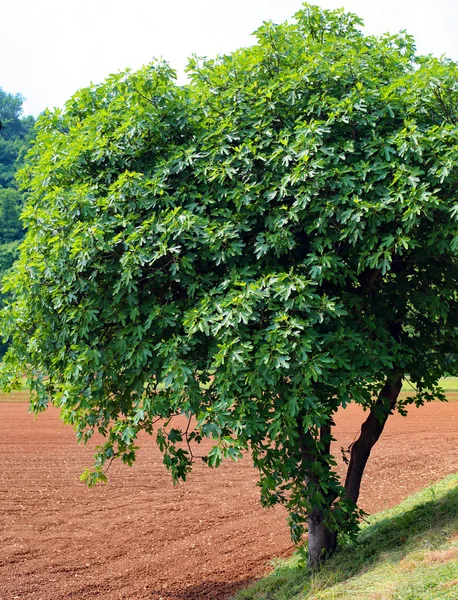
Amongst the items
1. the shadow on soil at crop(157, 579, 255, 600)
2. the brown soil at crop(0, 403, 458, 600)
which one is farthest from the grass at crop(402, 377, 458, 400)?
the shadow on soil at crop(157, 579, 255, 600)

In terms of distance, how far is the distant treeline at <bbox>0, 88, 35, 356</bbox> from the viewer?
80.2 meters

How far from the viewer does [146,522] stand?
1485 cm

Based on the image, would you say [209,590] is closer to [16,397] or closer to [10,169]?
[16,397]

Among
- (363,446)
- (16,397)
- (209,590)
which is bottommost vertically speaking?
(209,590)

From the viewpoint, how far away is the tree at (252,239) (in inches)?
299

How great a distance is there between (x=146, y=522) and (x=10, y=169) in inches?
4295

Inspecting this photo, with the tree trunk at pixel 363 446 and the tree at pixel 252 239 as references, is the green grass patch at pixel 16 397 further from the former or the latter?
the tree at pixel 252 239

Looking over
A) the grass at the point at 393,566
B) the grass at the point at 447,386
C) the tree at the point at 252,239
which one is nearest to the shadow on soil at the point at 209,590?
the grass at the point at 393,566

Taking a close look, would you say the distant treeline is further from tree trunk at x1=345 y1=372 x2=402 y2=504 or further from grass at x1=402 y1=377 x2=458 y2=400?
tree trunk at x1=345 y1=372 x2=402 y2=504

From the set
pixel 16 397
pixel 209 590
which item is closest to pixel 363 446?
pixel 209 590

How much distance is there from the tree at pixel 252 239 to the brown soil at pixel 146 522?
3.30 metres

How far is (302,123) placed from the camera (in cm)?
774

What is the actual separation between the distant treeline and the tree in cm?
4142

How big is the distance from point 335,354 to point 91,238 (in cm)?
298
